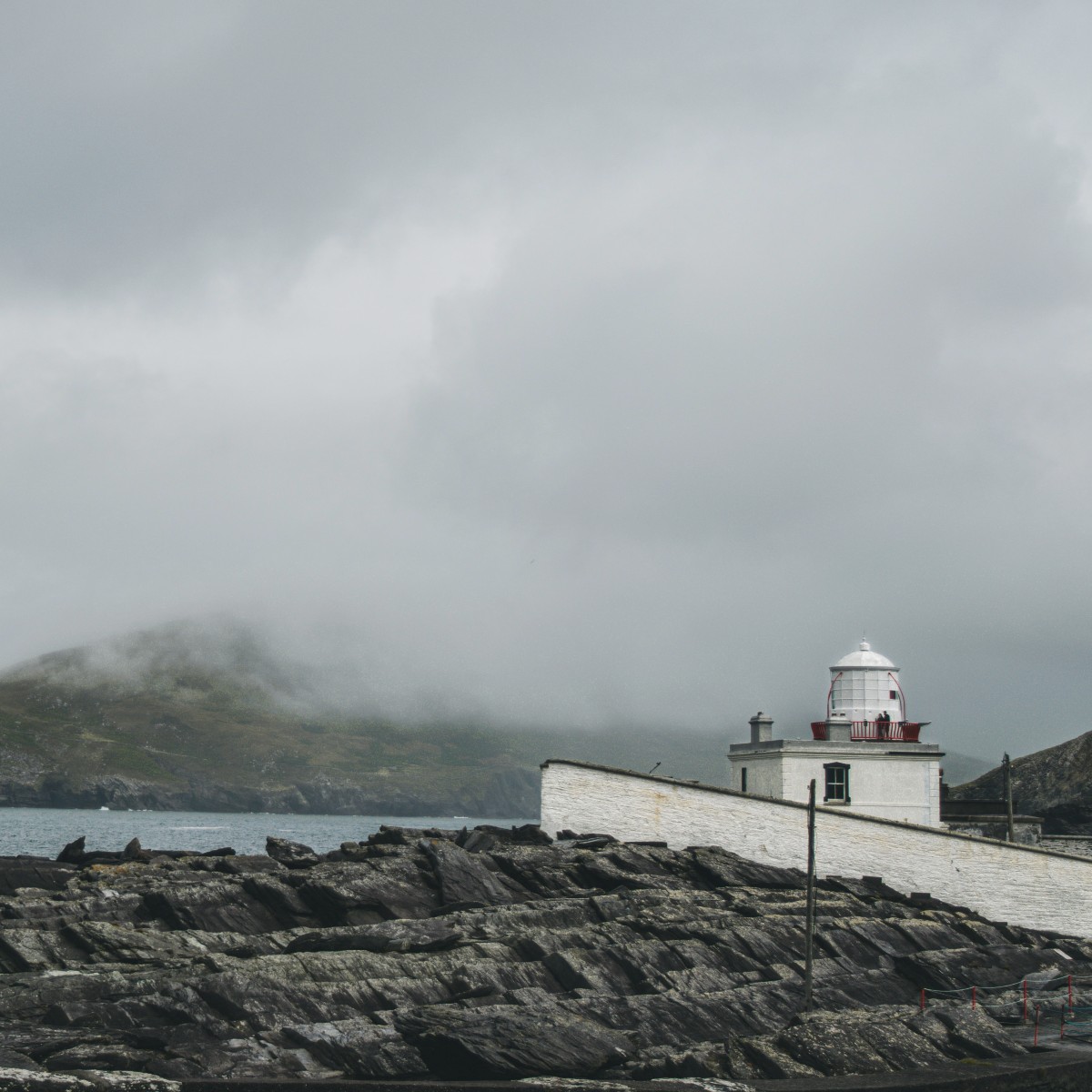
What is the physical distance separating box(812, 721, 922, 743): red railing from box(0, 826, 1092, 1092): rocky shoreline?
30.2 ft

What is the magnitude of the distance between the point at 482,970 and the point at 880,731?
84.0 feet

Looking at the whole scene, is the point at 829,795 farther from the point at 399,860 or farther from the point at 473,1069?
the point at 473,1069

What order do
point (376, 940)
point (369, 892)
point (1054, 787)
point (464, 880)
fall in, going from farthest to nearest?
point (1054, 787) < point (464, 880) < point (369, 892) < point (376, 940)

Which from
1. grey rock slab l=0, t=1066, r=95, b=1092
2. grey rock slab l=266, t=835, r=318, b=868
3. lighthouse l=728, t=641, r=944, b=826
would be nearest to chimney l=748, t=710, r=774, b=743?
lighthouse l=728, t=641, r=944, b=826

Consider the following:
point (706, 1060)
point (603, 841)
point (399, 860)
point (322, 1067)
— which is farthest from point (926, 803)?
point (322, 1067)

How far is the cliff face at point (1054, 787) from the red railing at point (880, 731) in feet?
54.3

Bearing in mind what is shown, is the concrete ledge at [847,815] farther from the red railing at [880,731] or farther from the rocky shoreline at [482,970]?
the red railing at [880,731]

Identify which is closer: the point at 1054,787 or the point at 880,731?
the point at 880,731

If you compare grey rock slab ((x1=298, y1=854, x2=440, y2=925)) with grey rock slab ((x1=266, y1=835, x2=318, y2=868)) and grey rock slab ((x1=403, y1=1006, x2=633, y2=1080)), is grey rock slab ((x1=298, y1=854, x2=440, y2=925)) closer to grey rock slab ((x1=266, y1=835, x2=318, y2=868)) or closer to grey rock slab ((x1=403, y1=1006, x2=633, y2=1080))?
grey rock slab ((x1=266, y1=835, x2=318, y2=868))

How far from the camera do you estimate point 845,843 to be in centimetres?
3725

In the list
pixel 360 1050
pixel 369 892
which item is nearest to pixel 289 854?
pixel 369 892

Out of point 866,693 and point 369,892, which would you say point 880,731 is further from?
point 369,892

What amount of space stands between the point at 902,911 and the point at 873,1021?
1214 centimetres

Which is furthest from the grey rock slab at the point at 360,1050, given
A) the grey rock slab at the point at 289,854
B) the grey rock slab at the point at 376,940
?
the grey rock slab at the point at 289,854
